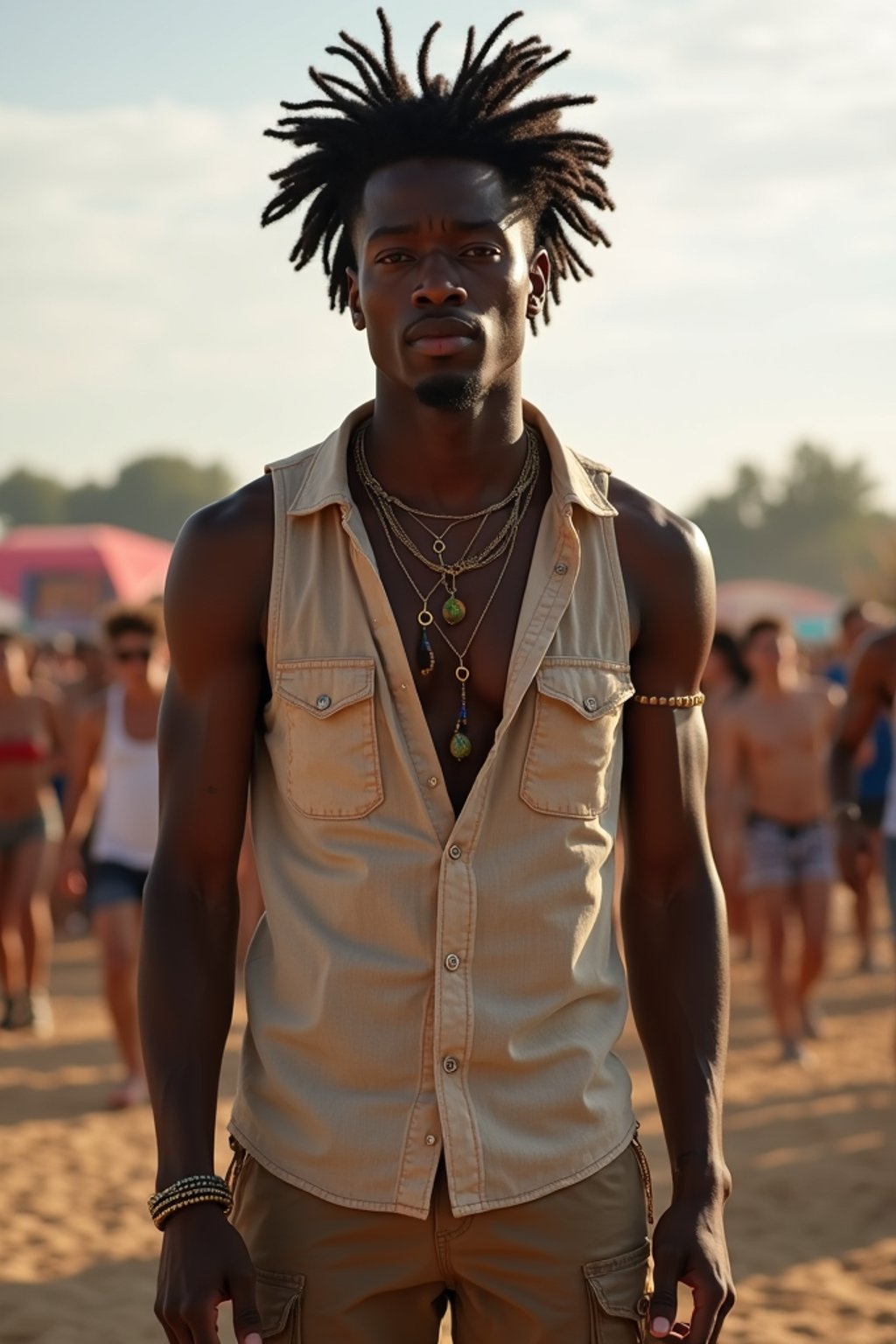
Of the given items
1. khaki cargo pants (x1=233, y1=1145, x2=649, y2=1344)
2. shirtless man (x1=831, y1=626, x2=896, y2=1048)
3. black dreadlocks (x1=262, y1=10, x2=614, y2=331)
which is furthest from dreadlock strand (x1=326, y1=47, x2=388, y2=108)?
shirtless man (x1=831, y1=626, x2=896, y2=1048)

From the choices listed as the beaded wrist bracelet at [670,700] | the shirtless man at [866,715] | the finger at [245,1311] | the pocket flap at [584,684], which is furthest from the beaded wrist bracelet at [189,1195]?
the shirtless man at [866,715]

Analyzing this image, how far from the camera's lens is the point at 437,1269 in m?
2.76

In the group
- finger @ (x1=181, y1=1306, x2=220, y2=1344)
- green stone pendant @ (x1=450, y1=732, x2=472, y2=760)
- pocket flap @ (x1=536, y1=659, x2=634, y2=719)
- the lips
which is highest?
the lips

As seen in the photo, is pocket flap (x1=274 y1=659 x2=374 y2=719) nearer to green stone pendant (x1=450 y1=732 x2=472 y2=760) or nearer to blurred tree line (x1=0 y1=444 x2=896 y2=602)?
green stone pendant (x1=450 y1=732 x2=472 y2=760)

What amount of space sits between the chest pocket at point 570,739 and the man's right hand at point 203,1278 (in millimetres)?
739

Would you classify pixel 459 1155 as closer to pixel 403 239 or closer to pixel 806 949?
pixel 403 239

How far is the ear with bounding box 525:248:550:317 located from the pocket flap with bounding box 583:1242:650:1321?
1.47 m

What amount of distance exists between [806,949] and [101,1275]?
16.3ft

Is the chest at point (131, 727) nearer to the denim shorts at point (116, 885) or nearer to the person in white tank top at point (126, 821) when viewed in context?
the person in white tank top at point (126, 821)

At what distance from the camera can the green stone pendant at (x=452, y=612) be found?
9.54 ft

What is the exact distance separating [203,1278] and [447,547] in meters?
1.13

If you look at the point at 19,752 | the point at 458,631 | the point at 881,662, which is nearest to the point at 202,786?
the point at 458,631

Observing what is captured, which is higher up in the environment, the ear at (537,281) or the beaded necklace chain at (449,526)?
the ear at (537,281)

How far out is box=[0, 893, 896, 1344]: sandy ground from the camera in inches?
246
